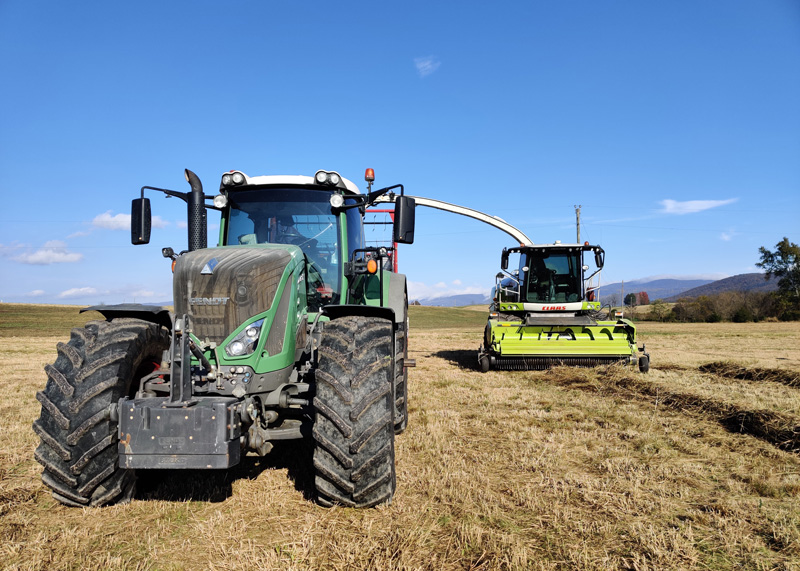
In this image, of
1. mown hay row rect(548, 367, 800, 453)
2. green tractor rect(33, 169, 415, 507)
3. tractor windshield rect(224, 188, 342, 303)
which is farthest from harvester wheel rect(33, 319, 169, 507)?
mown hay row rect(548, 367, 800, 453)

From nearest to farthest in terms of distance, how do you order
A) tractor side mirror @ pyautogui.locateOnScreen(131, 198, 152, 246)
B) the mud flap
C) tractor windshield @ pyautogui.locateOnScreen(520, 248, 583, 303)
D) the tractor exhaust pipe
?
the mud flap < tractor side mirror @ pyautogui.locateOnScreen(131, 198, 152, 246) < the tractor exhaust pipe < tractor windshield @ pyautogui.locateOnScreen(520, 248, 583, 303)

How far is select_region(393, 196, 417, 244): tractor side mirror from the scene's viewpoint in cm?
452

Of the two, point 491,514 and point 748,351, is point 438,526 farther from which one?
point 748,351

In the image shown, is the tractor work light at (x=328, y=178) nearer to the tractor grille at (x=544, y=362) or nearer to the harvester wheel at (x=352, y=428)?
the harvester wheel at (x=352, y=428)

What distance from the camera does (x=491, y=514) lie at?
3.54 meters

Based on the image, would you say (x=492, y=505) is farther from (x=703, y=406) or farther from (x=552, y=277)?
(x=552, y=277)

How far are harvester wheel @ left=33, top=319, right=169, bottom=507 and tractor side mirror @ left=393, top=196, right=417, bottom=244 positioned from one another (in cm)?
220

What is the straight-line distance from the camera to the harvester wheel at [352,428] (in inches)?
136

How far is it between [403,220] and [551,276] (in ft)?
28.4

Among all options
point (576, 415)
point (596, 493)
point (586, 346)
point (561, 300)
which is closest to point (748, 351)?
point (561, 300)

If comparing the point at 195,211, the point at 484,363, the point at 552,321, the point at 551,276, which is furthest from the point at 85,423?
the point at 551,276

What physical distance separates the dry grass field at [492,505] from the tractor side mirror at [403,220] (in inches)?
75.7

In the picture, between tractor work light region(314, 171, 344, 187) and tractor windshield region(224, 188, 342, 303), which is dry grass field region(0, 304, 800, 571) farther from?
tractor work light region(314, 171, 344, 187)

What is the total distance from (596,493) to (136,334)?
3.50 m
